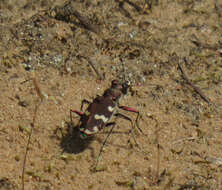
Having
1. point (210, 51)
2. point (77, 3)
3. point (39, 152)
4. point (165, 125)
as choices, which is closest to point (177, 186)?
point (165, 125)

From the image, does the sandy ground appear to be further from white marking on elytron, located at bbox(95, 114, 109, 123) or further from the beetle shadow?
white marking on elytron, located at bbox(95, 114, 109, 123)

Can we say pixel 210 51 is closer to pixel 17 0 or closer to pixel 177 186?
pixel 177 186

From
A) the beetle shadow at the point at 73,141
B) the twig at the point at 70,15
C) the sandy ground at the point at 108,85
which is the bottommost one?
the beetle shadow at the point at 73,141

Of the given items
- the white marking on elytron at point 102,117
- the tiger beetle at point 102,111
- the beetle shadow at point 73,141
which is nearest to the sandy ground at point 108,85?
the beetle shadow at point 73,141

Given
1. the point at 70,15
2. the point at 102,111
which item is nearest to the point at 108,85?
the point at 102,111

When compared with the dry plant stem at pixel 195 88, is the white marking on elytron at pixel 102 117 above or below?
above

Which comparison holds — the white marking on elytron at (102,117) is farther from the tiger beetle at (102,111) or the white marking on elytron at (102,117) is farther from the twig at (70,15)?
the twig at (70,15)

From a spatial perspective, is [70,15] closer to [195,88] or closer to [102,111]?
[102,111]
